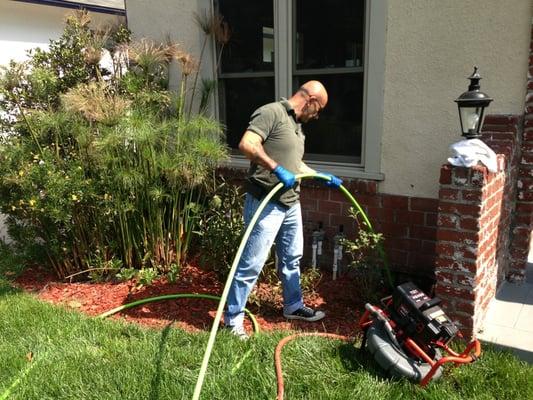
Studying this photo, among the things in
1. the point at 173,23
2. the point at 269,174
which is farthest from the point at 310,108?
the point at 173,23

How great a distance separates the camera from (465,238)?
3012mm

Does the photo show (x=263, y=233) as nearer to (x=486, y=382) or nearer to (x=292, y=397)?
(x=292, y=397)

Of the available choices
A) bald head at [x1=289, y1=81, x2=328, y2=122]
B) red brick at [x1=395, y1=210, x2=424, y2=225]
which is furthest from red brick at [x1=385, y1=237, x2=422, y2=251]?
bald head at [x1=289, y1=81, x2=328, y2=122]

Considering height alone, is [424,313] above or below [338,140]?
below

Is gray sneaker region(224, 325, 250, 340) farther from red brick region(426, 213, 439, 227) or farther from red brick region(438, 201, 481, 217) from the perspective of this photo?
red brick region(426, 213, 439, 227)

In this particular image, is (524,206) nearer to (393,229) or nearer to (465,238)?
(393,229)

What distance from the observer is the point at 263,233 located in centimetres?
330

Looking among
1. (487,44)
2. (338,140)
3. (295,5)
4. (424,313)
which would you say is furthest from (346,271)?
(295,5)

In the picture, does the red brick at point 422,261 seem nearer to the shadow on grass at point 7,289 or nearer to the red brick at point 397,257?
the red brick at point 397,257

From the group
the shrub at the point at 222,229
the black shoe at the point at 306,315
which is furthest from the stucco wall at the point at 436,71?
the shrub at the point at 222,229

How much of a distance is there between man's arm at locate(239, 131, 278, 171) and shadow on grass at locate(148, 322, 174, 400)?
146cm

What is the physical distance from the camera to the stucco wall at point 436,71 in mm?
3475

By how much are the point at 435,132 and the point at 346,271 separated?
1569 millimetres

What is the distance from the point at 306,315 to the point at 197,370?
43.8 inches
